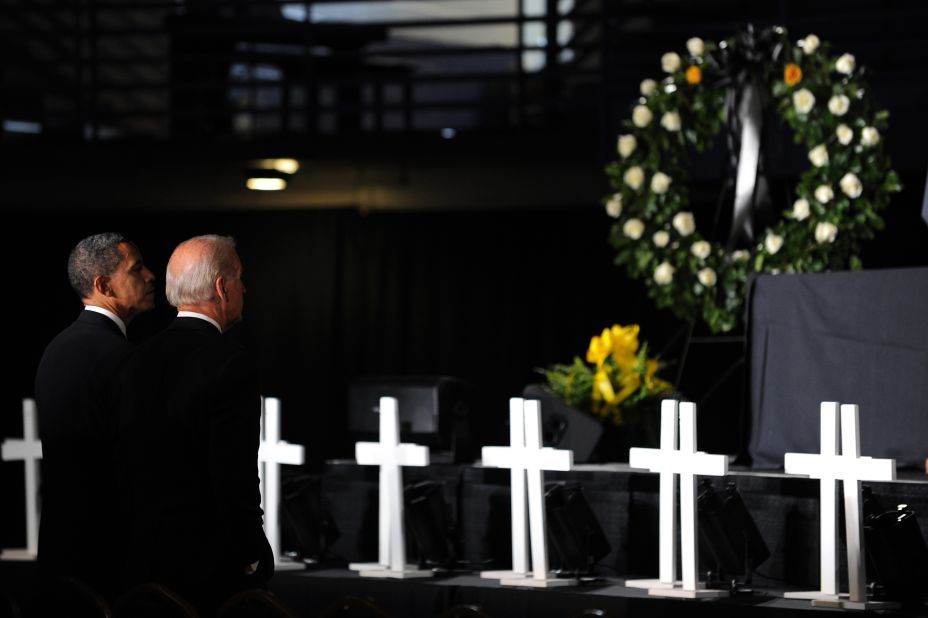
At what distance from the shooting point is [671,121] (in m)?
5.34

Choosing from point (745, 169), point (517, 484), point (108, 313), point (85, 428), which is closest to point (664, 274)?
point (745, 169)

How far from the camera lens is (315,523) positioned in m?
5.05

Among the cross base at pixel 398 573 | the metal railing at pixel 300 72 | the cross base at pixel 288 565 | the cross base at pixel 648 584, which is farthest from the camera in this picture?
the metal railing at pixel 300 72

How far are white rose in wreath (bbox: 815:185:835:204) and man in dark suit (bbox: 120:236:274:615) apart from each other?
2620 mm

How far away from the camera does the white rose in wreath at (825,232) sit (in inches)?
196

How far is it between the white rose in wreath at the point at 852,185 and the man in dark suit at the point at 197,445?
268 cm

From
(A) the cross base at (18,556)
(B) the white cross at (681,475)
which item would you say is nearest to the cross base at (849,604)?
(B) the white cross at (681,475)

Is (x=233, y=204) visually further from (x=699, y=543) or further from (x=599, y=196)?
(x=699, y=543)

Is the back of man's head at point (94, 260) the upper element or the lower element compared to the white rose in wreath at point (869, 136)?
lower

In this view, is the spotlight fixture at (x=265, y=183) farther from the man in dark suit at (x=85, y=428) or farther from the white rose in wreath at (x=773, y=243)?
the man in dark suit at (x=85, y=428)

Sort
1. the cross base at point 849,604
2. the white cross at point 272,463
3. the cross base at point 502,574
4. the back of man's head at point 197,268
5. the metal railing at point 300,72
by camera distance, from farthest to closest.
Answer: the metal railing at point 300,72 → the white cross at point 272,463 → the cross base at point 502,574 → the cross base at point 849,604 → the back of man's head at point 197,268

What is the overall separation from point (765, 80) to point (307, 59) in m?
3.30

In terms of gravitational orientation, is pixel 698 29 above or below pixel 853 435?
above

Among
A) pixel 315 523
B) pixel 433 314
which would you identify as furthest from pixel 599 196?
pixel 315 523
